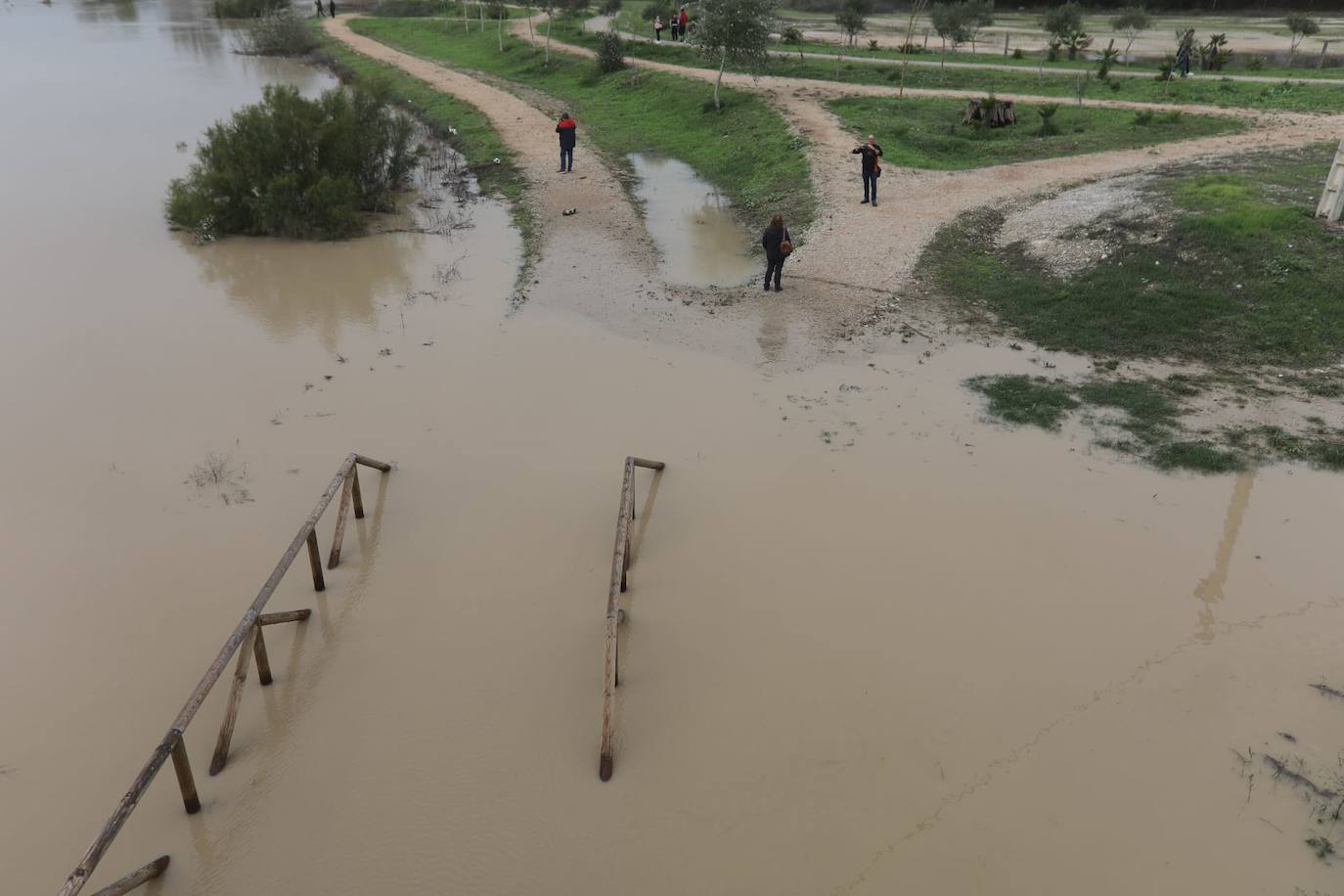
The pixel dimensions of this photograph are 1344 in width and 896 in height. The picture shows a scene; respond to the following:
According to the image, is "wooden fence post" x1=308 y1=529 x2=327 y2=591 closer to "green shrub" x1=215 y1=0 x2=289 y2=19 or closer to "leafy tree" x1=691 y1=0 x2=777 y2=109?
"leafy tree" x1=691 y1=0 x2=777 y2=109

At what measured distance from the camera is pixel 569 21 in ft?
159

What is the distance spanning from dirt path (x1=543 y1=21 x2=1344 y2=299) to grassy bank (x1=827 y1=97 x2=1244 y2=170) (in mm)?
636

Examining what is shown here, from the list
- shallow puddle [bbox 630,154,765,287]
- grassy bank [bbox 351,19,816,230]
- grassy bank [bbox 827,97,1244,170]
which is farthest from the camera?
grassy bank [bbox 827,97,1244,170]

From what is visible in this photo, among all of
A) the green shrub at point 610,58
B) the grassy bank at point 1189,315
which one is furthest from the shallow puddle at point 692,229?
the green shrub at point 610,58

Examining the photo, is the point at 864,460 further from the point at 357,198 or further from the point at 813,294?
the point at 357,198

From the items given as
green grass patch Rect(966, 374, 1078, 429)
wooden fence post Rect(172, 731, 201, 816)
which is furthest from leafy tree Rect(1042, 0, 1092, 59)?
wooden fence post Rect(172, 731, 201, 816)

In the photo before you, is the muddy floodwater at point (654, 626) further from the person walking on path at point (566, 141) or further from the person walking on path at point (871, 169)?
the person walking on path at point (566, 141)

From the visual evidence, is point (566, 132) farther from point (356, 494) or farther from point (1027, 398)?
point (356, 494)

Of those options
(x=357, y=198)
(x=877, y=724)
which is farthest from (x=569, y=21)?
(x=877, y=724)

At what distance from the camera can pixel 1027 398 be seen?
460 inches

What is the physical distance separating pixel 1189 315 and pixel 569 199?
13.4 meters

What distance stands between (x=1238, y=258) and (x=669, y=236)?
1043 centimetres

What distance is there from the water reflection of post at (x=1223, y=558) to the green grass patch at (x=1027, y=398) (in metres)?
2.10

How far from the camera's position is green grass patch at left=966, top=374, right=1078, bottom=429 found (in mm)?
11258
